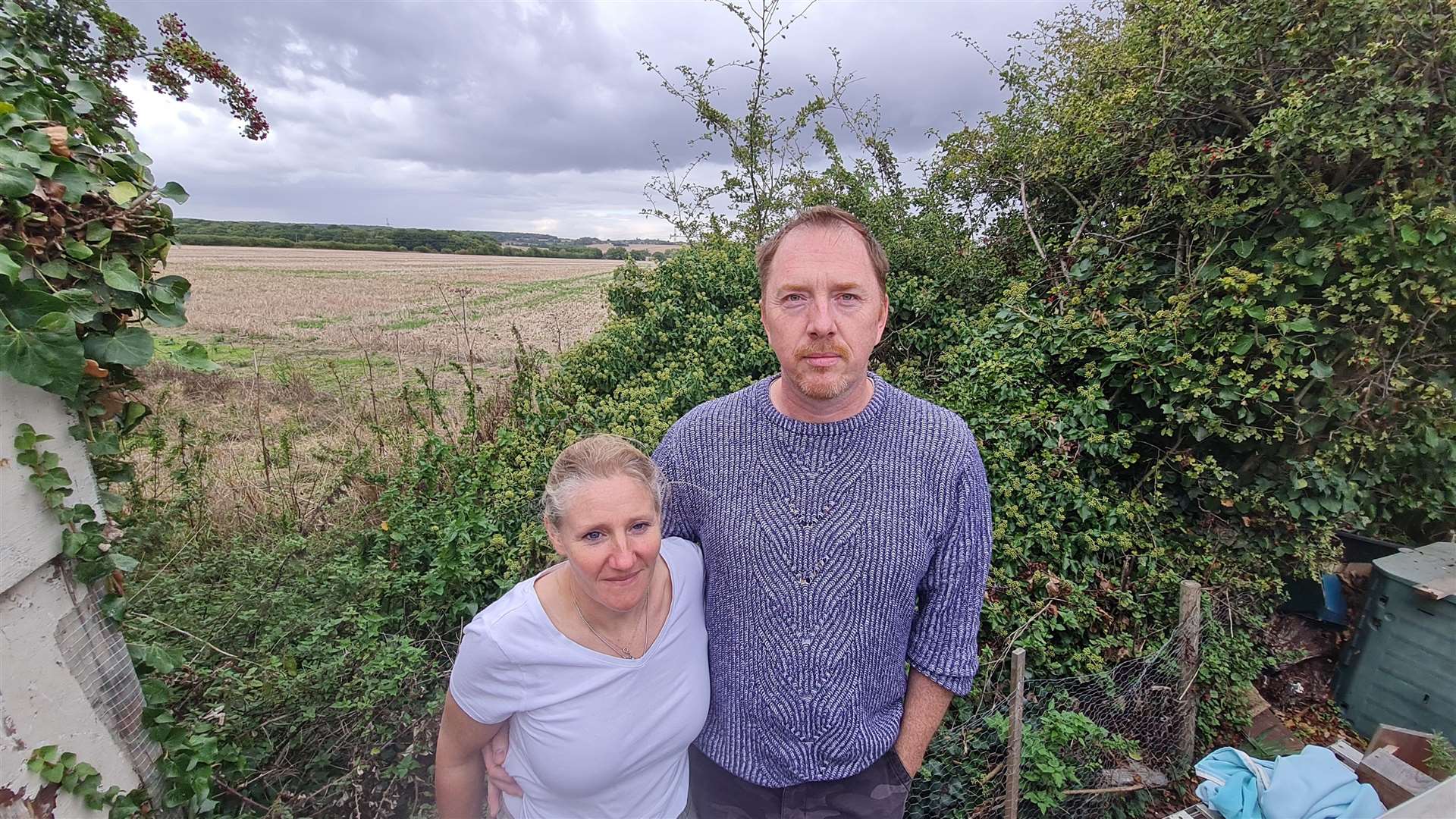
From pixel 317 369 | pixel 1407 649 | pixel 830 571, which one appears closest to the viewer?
pixel 830 571

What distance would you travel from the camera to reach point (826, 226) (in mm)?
1743

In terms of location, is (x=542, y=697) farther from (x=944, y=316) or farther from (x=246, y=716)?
(x=944, y=316)

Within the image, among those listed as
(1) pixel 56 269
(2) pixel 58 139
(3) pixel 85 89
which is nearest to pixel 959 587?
(1) pixel 56 269

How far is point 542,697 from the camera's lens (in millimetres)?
1630

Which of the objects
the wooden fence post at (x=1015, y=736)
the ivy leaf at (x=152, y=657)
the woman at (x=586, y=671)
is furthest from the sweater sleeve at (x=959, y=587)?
the ivy leaf at (x=152, y=657)

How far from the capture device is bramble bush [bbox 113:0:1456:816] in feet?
9.68

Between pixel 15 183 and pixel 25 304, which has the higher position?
pixel 15 183

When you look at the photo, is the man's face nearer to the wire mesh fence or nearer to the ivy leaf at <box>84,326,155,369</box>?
the ivy leaf at <box>84,326,155,369</box>

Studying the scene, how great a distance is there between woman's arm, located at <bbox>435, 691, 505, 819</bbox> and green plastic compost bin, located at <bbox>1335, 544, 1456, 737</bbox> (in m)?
5.13

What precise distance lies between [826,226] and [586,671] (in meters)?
1.42

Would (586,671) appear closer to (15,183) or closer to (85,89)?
(15,183)

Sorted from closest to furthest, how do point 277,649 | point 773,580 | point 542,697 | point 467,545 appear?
1. point 542,697
2. point 773,580
3. point 277,649
4. point 467,545

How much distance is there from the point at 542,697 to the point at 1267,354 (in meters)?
4.32

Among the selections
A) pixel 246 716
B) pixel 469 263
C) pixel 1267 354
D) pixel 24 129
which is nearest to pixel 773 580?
pixel 24 129
